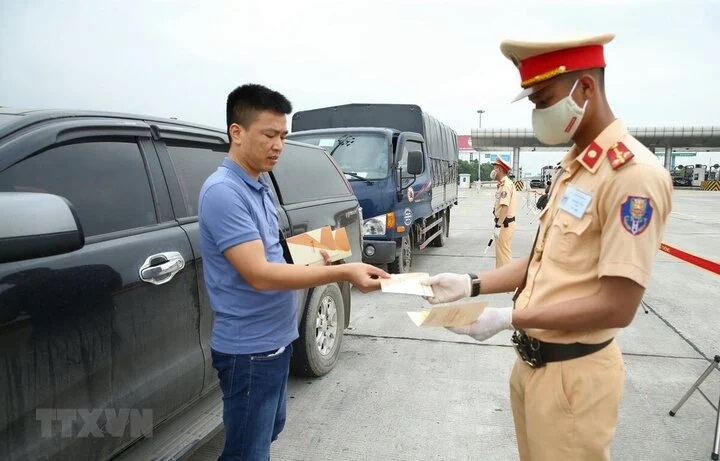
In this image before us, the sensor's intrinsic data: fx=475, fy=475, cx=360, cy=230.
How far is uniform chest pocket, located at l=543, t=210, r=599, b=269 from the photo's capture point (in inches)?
55.8

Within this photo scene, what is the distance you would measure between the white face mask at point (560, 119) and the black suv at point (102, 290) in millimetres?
1576

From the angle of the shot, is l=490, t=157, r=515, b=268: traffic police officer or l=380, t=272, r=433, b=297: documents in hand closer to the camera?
l=380, t=272, r=433, b=297: documents in hand

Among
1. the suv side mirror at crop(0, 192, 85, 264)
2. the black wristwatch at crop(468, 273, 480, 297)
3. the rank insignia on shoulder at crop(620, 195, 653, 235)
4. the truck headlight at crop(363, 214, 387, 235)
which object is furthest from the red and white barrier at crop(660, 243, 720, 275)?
the suv side mirror at crop(0, 192, 85, 264)

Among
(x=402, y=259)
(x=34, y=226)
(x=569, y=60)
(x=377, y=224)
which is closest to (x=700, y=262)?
(x=569, y=60)

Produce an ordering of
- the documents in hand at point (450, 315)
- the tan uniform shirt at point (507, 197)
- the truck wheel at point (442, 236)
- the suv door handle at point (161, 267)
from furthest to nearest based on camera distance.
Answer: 1. the truck wheel at point (442, 236)
2. the tan uniform shirt at point (507, 197)
3. the suv door handle at point (161, 267)
4. the documents in hand at point (450, 315)

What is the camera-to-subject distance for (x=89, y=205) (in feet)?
6.49

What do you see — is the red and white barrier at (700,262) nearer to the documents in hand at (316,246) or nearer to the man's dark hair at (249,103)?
the documents in hand at (316,246)

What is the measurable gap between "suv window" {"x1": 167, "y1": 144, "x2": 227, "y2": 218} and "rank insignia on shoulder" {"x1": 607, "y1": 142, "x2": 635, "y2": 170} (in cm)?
197

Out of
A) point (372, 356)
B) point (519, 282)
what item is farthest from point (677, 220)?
point (519, 282)

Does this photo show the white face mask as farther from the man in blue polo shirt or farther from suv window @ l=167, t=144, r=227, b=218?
suv window @ l=167, t=144, r=227, b=218

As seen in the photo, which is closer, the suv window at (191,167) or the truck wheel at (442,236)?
the suv window at (191,167)

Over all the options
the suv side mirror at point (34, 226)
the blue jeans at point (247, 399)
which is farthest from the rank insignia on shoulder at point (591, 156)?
the suv side mirror at point (34, 226)

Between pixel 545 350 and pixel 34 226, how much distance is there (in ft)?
5.45

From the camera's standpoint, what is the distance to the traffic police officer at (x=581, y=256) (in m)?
1.30
